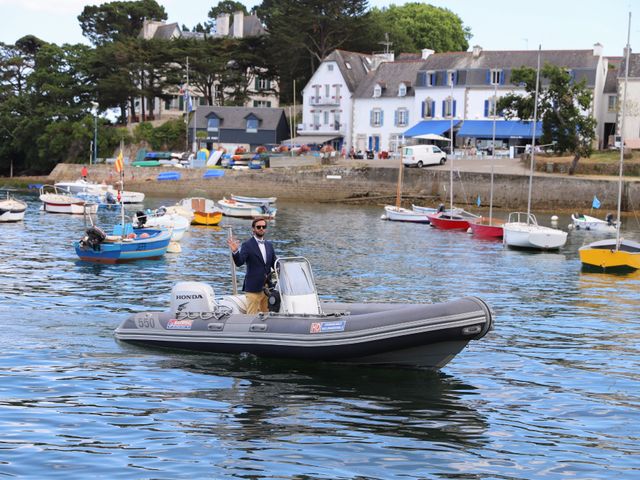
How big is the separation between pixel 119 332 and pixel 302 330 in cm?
423

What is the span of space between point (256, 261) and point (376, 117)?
2787 inches

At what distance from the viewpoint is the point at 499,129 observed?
7656 cm

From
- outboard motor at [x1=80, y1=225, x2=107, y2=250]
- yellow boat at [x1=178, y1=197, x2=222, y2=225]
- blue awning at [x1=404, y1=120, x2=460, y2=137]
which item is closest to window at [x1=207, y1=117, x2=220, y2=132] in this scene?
blue awning at [x1=404, y1=120, x2=460, y2=137]

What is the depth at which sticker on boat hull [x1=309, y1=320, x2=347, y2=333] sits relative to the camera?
15352 millimetres

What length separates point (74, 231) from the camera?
45844mm

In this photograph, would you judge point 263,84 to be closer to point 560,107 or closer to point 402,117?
point 402,117

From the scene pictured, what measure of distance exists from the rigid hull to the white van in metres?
55.7

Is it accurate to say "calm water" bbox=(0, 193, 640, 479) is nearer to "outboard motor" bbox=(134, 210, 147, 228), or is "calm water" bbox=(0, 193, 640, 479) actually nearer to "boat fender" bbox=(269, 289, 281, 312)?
"boat fender" bbox=(269, 289, 281, 312)

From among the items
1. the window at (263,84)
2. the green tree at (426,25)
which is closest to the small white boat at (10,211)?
the window at (263,84)

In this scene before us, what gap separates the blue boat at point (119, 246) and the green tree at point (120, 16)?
Result: 87.2 metres

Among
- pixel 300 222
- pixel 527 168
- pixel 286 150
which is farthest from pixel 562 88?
pixel 286 150

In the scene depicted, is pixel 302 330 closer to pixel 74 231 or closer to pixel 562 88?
pixel 74 231

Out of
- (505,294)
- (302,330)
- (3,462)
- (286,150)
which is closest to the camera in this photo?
(3,462)

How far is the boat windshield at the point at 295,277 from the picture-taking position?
1639 cm
